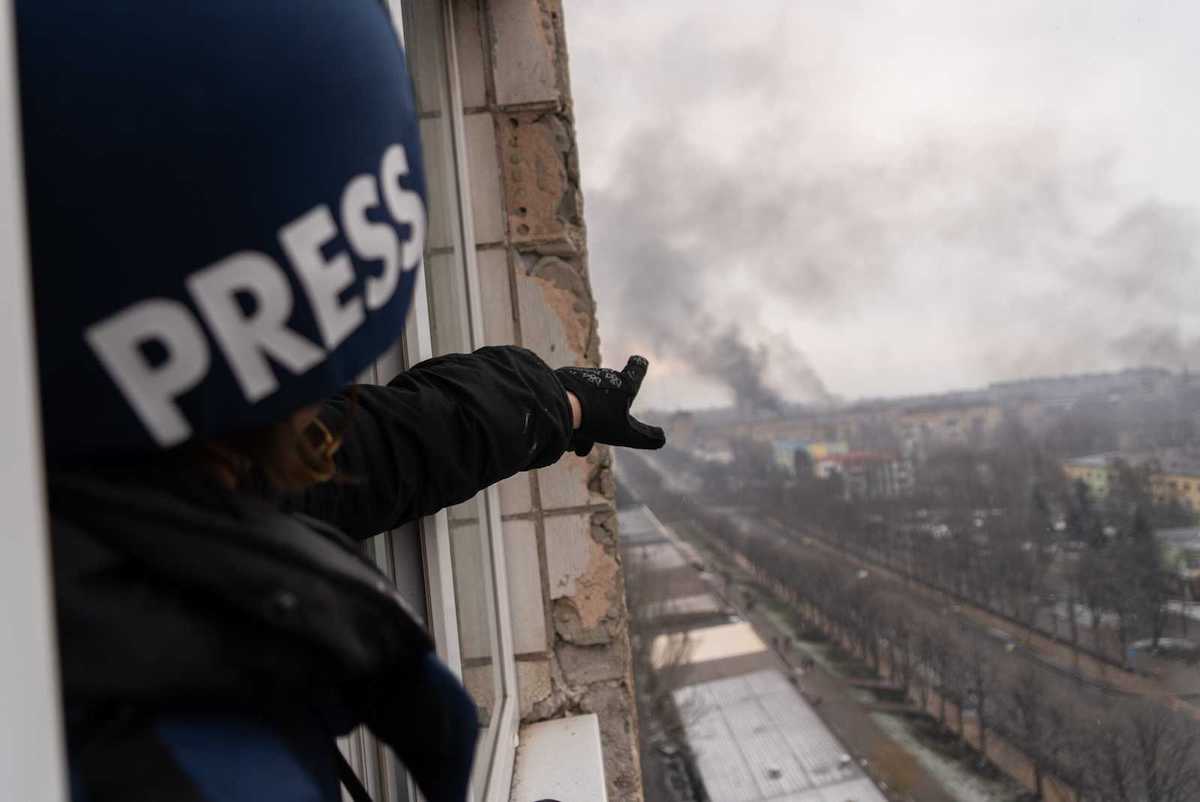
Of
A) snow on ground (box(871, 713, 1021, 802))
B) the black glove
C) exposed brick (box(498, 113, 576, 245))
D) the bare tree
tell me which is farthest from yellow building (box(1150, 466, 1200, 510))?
the black glove

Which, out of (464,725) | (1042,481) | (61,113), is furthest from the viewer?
(1042,481)

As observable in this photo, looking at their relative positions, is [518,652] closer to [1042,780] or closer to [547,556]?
[547,556]

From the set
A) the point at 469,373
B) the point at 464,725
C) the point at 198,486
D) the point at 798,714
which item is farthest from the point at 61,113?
the point at 798,714

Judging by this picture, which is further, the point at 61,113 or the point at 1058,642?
the point at 1058,642

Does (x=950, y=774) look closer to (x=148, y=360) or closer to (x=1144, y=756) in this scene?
(x=1144, y=756)

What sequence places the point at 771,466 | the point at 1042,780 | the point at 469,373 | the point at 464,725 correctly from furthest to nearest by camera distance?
the point at 771,466, the point at 1042,780, the point at 469,373, the point at 464,725

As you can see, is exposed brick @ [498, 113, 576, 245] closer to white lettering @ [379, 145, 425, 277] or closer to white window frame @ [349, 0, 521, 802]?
white window frame @ [349, 0, 521, 802]
